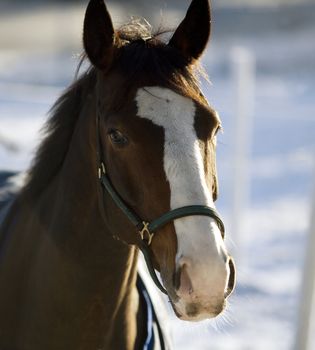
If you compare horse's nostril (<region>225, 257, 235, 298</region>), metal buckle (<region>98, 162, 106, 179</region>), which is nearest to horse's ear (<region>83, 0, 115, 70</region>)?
metal buckle (<region>98, 162, 106, 179</region>)

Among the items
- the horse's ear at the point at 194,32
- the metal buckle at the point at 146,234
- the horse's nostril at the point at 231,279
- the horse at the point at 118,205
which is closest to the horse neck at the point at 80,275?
the horse at the point at 118,205

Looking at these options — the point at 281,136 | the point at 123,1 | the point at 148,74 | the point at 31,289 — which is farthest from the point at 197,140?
the point at 123,1

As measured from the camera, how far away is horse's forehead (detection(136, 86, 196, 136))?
217 centimetres

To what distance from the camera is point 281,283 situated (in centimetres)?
640

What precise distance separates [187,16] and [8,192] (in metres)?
1.26

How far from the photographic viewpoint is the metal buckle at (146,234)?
2.20m

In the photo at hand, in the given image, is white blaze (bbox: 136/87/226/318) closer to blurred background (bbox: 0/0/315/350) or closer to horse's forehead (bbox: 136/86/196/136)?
horse's forehead (bbox: 136/86/196/136)

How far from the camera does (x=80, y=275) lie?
2.44 metres

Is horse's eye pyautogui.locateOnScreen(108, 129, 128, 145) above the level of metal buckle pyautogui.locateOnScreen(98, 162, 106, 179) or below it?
above

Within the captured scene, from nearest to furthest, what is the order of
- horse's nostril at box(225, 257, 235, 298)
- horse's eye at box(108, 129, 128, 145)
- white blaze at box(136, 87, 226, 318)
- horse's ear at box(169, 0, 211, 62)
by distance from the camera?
white blaze at box(136, 87, 226, 318) < horse's nostril at box(225, 257, 235, 298) < horse's eye at box(108, 129, 128, 145) < horse's ear at box(169, 0, 211, 62)

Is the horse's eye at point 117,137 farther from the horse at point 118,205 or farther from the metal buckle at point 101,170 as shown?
the metal buckle at point 101,170

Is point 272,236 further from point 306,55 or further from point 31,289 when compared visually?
point 306,55

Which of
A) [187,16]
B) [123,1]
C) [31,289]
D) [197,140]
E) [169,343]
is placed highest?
[123,1]

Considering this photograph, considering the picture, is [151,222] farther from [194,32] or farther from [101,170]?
[194,32]
